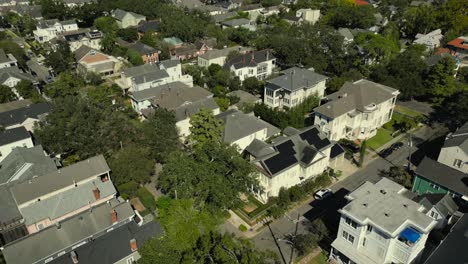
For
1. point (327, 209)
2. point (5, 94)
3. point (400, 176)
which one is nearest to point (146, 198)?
point (327, 209)

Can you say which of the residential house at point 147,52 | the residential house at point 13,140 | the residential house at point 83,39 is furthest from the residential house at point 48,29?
the residential house at point 13,140

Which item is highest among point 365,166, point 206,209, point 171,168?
point 171,168

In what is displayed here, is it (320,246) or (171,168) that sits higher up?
(171,168)

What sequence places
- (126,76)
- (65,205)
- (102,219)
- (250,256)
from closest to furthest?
(250,256) → (102,219) → (65,205) → (126,76)

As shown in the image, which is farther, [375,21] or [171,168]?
[375,21]

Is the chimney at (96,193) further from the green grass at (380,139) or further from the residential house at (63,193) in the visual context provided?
the green grass at (380,139)

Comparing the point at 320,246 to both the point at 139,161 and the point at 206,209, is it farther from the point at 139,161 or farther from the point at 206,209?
the point at 139,161

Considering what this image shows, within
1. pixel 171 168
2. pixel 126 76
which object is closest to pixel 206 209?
pixel 171 168
